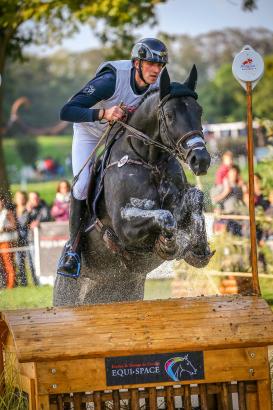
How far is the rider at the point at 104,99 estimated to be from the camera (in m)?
6.76

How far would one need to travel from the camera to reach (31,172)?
43.8m

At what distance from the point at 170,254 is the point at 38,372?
4.51 feet

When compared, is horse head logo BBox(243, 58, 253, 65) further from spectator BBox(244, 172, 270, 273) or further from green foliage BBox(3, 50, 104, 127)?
green foliage BBox(3, 50, 104, 127)

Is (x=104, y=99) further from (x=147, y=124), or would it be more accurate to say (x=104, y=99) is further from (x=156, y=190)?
(x=156, y=190)

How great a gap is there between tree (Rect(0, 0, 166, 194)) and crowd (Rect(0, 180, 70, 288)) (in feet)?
6.28

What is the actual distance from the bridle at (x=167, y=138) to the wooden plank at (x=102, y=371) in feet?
4.21

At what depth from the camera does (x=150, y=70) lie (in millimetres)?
6844

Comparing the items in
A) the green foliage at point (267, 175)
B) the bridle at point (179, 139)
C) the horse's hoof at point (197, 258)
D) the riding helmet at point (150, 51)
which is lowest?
the horse's hoof at point (197, 258)

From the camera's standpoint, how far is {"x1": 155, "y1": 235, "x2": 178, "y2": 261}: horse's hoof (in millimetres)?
6324

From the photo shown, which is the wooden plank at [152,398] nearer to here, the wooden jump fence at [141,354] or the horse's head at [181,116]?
the wooden jump fence at [141,354]

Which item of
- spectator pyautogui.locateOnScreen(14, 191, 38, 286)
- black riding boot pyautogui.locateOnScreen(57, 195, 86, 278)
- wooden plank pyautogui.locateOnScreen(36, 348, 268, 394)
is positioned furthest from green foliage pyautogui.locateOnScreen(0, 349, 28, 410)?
spectator pyautogui.locateOnScreen(14, 191, 38, 286)

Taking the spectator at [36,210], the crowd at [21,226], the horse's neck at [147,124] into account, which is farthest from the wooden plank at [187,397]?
the spectator at [36,210]

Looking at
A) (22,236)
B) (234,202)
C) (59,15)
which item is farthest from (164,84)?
(59,15)

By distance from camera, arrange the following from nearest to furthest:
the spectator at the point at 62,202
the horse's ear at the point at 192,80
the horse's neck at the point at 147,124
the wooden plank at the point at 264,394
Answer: the wooden plank at the point at 264,394 → the horse's ear at the point at 192,80 → the horse's neck at the point at 147,124 → the spectator at the point at 62,202
